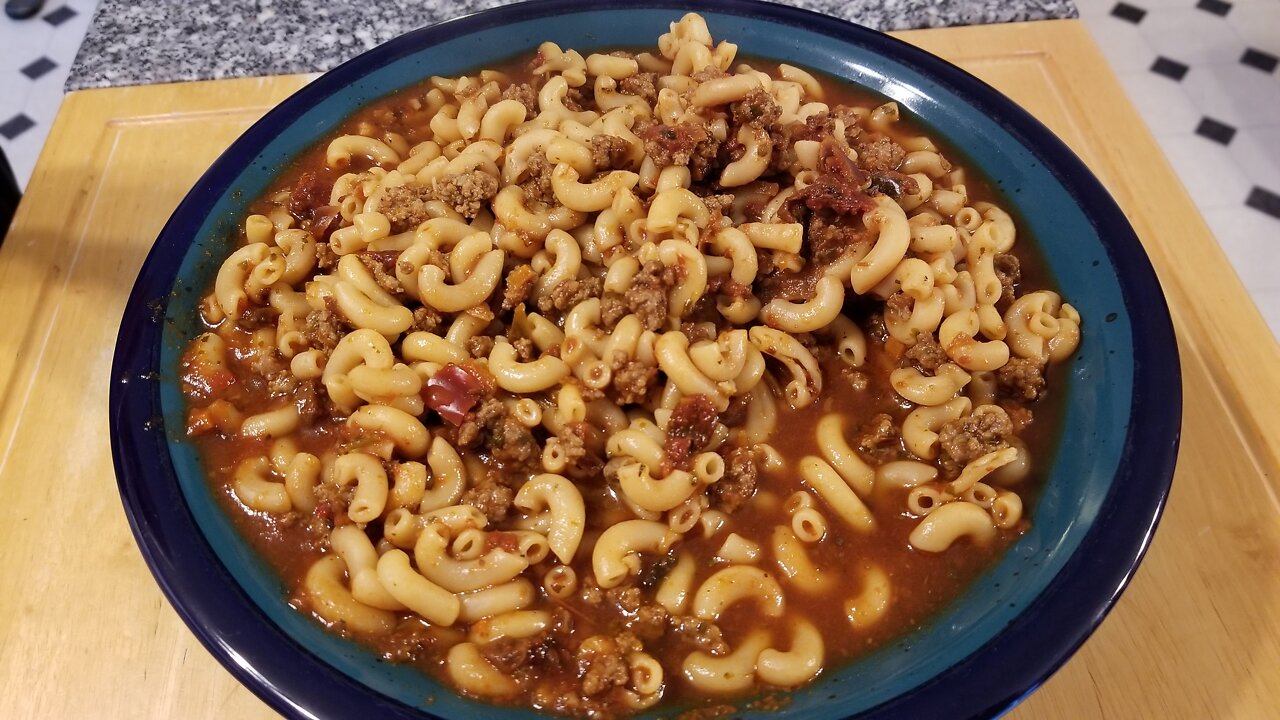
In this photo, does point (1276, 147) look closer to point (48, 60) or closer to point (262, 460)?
point (262, 460)

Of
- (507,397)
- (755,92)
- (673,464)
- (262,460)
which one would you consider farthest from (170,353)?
(755,92)

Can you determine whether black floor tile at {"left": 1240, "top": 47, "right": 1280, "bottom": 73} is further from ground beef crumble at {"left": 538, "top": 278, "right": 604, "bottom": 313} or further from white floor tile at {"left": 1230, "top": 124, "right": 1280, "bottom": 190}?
ground beef crumble at {"left": 538, "top": 278, "right": 604, "bottom": 313}

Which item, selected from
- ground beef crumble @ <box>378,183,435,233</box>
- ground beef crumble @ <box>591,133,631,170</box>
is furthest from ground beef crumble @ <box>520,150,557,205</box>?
ground beef crumble @ <box>378,183,435,233</box>

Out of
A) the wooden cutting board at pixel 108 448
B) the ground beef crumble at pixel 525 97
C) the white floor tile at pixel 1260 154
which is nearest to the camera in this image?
the wooden cutting board at pixel 108 448

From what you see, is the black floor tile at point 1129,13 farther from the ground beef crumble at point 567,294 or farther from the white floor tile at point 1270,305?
the ground beef crumble at point 567,294

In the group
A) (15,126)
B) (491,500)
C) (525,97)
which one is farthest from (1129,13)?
(15,126)

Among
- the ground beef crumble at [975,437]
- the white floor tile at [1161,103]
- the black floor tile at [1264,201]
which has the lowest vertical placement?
the black floor tile at [1264,201]

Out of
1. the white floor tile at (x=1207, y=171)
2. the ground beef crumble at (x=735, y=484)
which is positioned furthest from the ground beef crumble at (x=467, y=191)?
the white floor tile at (x=1207, y=171)

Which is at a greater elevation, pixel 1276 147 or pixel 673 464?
pixel 673 464
